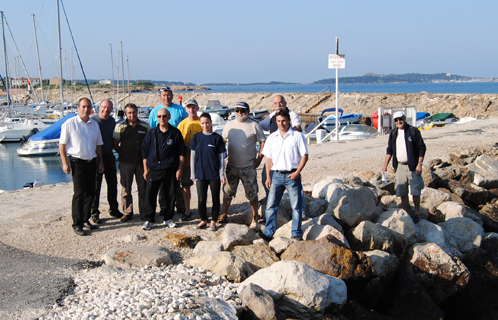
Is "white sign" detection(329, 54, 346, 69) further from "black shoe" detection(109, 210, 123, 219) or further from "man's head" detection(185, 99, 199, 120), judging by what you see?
"black shoe" detection(109, 210, 123, 219)

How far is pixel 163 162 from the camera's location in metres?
7.00

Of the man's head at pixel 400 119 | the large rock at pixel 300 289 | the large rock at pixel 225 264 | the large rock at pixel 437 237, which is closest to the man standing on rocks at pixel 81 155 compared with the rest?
the large rock at pixel 225 264

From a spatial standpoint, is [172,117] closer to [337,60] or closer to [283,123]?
[283,123]

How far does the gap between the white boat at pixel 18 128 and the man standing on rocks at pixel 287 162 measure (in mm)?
36126

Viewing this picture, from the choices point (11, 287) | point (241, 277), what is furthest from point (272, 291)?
point (11, 287)

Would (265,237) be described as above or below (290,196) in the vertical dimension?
below

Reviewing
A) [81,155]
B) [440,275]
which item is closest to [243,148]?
[81,155]

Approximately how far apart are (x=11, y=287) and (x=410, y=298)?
4857mm

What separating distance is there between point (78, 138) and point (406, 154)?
16.6 feet

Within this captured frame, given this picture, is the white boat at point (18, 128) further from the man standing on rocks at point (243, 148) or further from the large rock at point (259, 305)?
the large rock at point (259, 305)

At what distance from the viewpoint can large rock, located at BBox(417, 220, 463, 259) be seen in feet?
24.9

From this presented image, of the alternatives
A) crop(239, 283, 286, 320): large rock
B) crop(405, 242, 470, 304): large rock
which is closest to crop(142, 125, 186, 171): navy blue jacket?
crop(239, 283, 286, 320): large rock

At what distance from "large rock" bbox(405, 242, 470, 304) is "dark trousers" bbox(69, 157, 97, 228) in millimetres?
4774

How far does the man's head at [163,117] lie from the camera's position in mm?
6909
